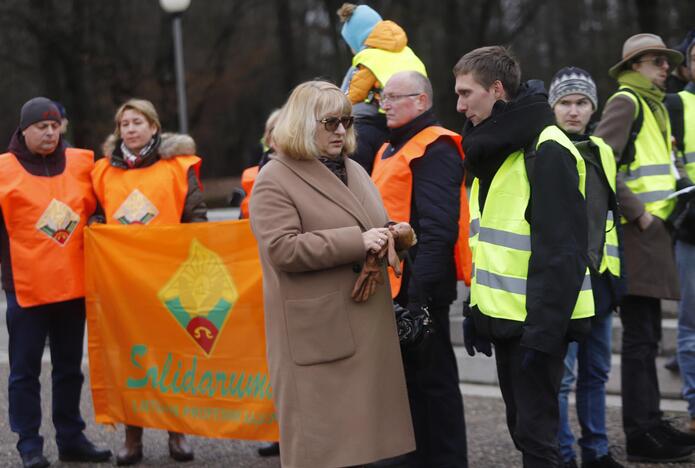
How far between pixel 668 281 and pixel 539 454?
2.23 metres

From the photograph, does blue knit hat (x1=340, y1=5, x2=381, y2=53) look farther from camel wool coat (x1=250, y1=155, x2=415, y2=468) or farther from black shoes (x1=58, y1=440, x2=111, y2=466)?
black shoes (x1=58, y1=440, x2=111, y2=466)

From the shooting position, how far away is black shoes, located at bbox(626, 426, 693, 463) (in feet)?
19.1

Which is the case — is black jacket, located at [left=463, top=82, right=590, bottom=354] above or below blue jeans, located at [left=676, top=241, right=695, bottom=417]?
above

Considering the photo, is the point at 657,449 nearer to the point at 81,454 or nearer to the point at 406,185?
the point at 406,185

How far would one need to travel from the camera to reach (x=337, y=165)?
14.8 ft

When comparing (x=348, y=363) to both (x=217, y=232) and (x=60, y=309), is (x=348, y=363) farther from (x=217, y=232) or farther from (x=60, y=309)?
(x=60, y=309)

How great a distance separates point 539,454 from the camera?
405 centimetres

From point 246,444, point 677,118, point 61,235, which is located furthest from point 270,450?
point 677,118

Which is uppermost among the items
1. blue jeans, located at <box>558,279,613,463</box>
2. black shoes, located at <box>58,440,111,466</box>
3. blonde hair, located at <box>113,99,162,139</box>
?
blonde hair, located at <box>113,99,162,139</box>

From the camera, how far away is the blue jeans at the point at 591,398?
566cm

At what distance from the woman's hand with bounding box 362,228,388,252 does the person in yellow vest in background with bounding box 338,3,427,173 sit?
4.97 ft

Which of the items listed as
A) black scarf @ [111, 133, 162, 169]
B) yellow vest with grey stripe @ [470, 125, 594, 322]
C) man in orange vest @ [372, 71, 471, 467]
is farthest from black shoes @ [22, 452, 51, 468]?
yellow vest with grey stripe @ [470, 125, 594, 322]

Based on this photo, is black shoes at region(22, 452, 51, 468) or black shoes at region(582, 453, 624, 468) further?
black shoes at region(22, 452, 51, 468)

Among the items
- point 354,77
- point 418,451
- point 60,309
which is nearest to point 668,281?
point 418,451
